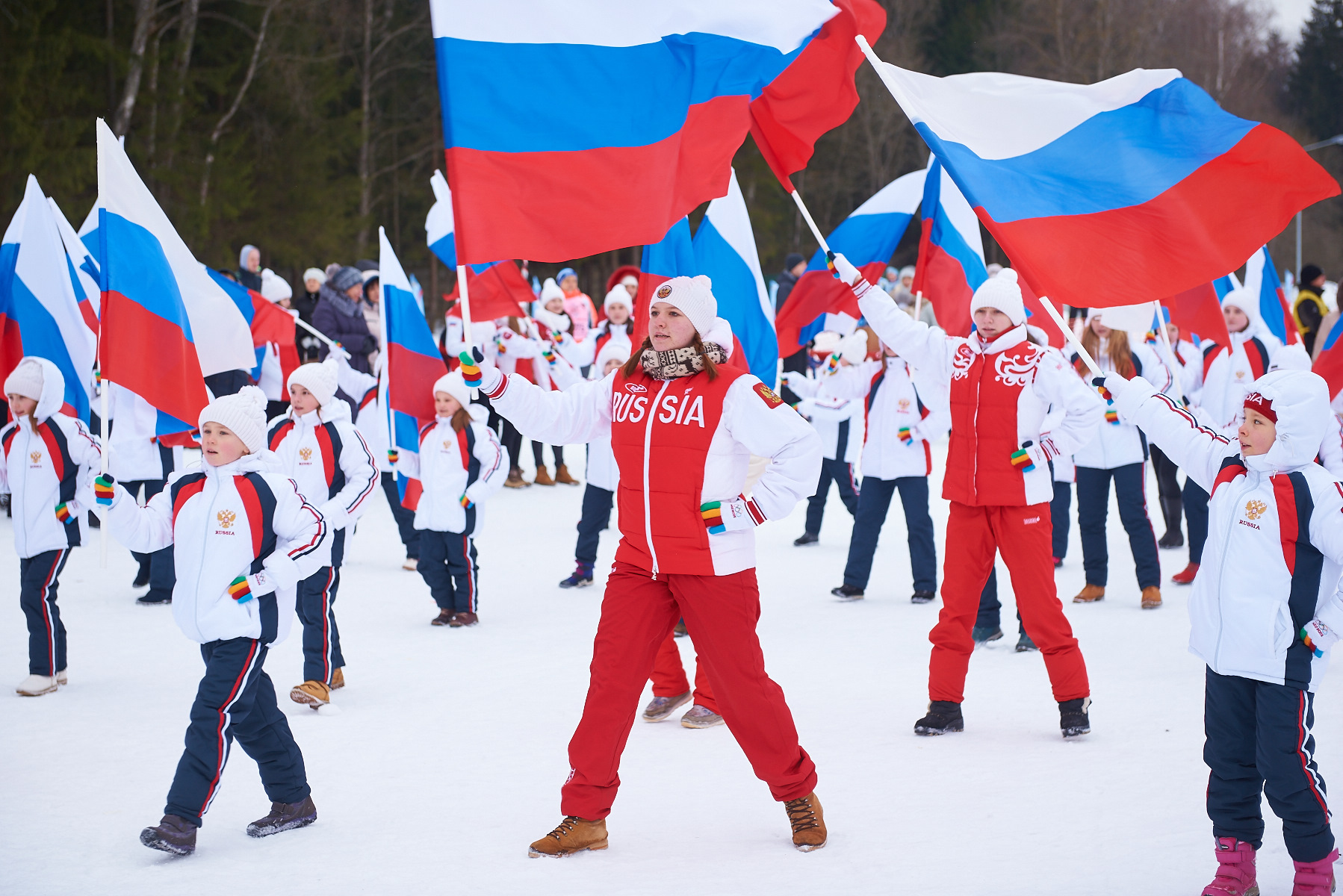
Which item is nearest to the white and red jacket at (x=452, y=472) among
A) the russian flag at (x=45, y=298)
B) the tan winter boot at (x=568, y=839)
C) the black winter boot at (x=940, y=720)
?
the russian flag at (x=45, y=298)

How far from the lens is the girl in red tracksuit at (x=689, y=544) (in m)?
4.51

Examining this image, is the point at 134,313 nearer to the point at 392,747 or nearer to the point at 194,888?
the point at 392,747

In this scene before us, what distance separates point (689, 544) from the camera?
4.49 meters

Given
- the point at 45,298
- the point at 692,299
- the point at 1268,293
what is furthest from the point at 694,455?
the point at 1268,293

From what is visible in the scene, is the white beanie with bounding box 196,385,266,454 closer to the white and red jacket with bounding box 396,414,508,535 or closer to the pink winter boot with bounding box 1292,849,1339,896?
the white and red jacket with bounding box 396,414,508,535

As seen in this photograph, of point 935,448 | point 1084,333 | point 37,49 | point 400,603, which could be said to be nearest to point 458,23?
point 400,603

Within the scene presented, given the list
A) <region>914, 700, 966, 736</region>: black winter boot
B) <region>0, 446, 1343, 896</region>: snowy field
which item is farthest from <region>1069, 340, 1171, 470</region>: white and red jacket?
<region>914, 700, 966, 736</region>: black winter boot

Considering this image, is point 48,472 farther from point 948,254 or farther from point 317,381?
point 948,254

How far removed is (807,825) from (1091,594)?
5216mm

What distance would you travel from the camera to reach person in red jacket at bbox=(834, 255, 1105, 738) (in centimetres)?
593

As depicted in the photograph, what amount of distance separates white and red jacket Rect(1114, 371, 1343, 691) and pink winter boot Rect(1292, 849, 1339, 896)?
554mm

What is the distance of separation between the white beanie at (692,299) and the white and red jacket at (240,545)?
5.16ft

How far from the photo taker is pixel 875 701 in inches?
260

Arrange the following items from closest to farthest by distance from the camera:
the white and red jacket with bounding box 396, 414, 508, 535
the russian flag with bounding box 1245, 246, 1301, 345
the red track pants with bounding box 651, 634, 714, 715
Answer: the red track pants with bounding box 651, 634, 714, 715
the white and red jacket with bounding box 396, 414, 508, 535
the russian flag with bounding box 1245, 246, 1301, 345
